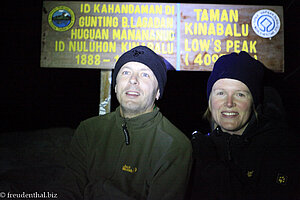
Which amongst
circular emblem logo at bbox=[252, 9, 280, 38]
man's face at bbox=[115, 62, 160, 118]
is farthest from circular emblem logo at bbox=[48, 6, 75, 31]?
circular emblem logo at bbox=[252, 9, 280, 38]

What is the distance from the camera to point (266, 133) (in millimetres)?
2328

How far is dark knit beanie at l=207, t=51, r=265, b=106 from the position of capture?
2.53m

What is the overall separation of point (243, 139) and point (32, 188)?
2952 mm

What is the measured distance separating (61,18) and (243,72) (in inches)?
120

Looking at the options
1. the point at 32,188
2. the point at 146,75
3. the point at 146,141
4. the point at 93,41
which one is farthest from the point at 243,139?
the point at 32,188

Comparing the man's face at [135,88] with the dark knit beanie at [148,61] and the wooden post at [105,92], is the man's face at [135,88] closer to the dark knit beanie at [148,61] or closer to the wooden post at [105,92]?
the dark knit beanie at [148,61]

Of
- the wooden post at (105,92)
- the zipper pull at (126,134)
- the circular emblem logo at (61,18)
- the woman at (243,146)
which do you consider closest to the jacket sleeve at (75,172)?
the zipper pull at (126,134)

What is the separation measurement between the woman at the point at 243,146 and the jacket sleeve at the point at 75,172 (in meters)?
1.31

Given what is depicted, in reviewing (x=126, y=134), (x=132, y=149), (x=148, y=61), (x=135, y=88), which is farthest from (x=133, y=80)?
(x=132, y=149)

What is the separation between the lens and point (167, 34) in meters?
3.66

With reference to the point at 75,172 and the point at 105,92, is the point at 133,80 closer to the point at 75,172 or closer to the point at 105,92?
the point at 75,172

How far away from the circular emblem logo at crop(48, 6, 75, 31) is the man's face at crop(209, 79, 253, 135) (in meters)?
2.70

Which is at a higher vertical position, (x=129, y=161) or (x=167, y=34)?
(x=167, y=34)

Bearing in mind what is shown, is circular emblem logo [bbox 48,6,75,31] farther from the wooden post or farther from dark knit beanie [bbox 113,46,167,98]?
dark knit beanie [bbox 113,46,167,98]
